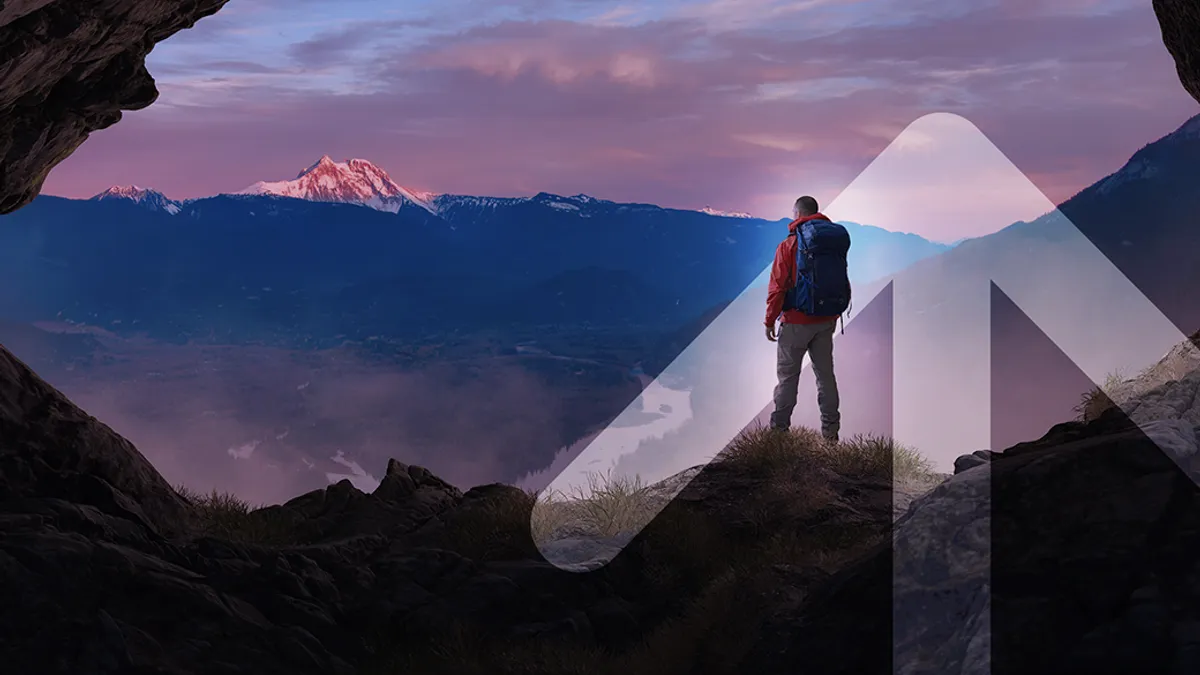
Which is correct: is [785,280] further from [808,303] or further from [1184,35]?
[1184,35]

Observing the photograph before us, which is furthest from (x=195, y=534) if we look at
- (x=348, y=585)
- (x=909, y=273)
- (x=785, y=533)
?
(x=909, y=273)

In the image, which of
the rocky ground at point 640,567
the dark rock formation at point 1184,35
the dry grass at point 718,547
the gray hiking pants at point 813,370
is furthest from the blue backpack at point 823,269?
the dark rock formation at point 1184,35

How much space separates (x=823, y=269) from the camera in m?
12.5

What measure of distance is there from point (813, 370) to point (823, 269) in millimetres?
1598

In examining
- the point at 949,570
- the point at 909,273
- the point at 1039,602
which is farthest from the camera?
the point at 909,273

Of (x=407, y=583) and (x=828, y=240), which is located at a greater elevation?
(x=828, y=240)

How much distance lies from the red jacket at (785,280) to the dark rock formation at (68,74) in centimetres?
764

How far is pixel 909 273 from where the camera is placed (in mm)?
29484

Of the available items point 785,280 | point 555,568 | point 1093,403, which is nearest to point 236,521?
point 555,568

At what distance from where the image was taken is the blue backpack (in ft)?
40.9

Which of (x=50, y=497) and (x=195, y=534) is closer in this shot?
(x=50, y=497)

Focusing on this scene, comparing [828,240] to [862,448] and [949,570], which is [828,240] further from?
[949,570]

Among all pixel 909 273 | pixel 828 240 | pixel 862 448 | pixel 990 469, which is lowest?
pixel 990 469

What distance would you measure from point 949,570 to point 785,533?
175 inches
